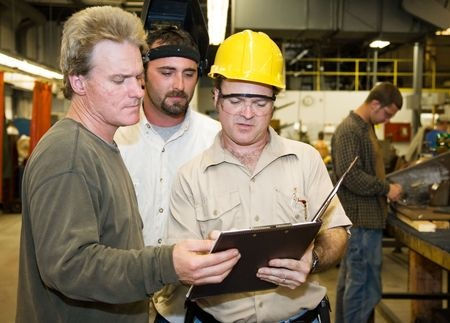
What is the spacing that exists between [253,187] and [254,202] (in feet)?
0.17

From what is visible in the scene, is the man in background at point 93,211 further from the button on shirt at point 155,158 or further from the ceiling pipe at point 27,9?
the ceiling pipe at point 27,9

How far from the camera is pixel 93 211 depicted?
46.1 inches

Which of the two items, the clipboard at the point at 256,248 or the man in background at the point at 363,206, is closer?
the clipboard at the point at 256,248

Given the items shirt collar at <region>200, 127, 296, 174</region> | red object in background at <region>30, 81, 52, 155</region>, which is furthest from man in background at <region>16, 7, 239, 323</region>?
red object in background at <region>30, 81, 52, 155</region>

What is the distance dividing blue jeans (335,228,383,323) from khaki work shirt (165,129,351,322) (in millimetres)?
1774

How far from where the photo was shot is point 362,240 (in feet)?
11.1

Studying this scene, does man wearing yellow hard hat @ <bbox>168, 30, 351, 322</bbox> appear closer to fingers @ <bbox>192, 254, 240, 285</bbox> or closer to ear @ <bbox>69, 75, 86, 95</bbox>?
fingers @ <bbox>192, 254, 240, 285</bbox>

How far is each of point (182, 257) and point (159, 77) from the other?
3.41 ft

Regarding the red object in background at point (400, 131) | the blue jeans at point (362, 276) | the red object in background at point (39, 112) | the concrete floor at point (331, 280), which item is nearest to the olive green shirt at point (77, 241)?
the blue jeans at point (362, 276)

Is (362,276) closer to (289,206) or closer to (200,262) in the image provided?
(289,206)

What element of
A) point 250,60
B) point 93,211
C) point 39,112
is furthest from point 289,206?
point 39,112

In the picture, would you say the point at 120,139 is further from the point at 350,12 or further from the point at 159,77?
the point at 350,12

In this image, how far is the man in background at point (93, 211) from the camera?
112 centimetres

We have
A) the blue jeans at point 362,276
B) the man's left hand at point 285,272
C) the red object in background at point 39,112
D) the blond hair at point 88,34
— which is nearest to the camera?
the blond hair at point 88,34
